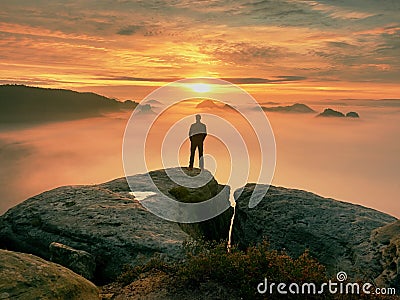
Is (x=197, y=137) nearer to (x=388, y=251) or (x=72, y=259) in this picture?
(x=388, y=251)

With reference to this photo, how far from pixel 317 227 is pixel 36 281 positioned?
36.1ft

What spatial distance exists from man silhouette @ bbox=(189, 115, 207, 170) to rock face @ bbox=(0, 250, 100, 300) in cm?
1527

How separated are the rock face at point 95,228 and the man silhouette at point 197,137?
23.8 feet

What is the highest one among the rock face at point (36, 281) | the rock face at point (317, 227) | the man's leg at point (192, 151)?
the man's leg at point (192, 151)

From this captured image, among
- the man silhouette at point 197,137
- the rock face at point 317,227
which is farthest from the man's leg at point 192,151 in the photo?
the rock face at point 317,227

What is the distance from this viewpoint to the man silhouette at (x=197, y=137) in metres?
24.1

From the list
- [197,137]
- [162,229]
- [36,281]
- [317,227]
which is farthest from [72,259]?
[197,137]

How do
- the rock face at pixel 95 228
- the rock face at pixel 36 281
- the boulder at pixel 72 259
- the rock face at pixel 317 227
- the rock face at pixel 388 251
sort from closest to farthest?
the rock face at pixel 36 281 → the boulder at pixel 72 259 → the rock face at pixel 388 251 → the rock face at pixel 95 228 → the rock face at pixel 317 227

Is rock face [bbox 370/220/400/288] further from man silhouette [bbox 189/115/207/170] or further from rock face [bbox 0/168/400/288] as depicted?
man silhouette [bbox 189/115/207/170]

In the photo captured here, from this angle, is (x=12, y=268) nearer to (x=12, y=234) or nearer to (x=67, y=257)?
(x=67, y=257)

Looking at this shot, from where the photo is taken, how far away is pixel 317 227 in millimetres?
16266

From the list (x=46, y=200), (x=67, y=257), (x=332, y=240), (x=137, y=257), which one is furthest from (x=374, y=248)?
(x=46, y=200)

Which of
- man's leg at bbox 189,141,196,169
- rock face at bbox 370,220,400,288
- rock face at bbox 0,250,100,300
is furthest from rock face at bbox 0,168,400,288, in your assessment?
man's leg at bbox 189,141,196,169

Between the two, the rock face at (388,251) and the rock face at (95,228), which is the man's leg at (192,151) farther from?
the rock face at (388,251)
